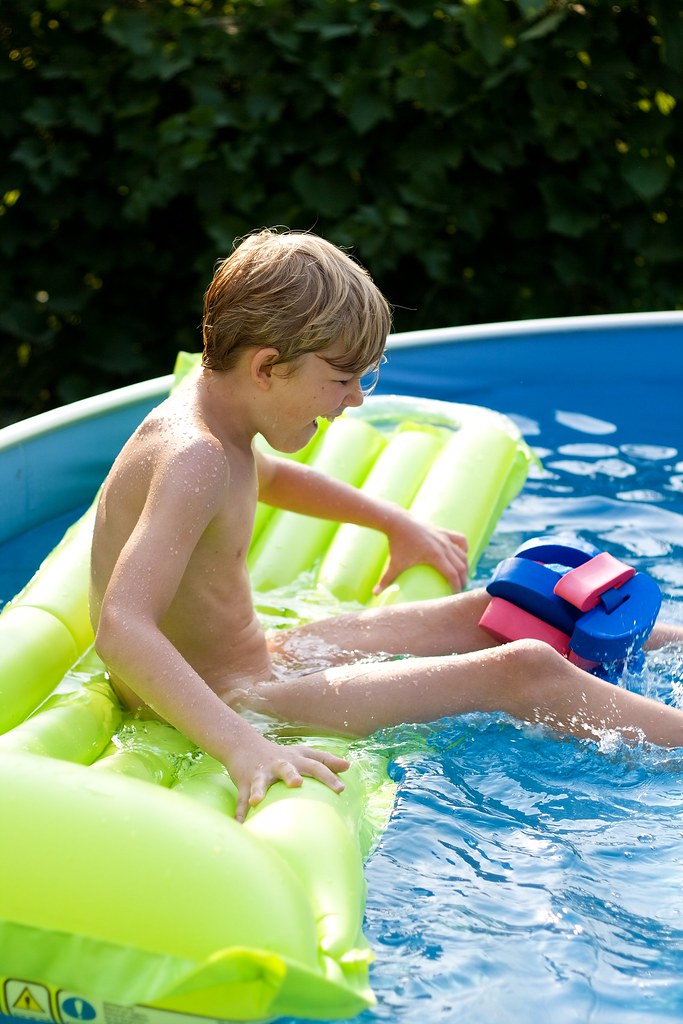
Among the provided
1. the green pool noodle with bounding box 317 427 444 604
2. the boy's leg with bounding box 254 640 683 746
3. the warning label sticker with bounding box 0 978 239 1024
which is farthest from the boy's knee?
the warning label sticker with bounding box 0 978 239 1024

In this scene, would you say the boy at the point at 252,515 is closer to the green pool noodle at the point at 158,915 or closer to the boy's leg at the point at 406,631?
the boy's leg at the point at 406,631

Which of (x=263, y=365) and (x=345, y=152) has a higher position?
(x=263, y=365)

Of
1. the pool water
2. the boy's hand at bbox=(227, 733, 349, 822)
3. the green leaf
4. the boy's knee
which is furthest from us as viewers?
the green leaf

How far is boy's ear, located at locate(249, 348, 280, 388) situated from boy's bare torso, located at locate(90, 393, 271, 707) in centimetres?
10

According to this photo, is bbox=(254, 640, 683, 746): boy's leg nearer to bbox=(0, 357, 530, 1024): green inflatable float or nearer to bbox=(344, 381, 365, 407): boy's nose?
bbox=(0, 357, 530, 1024): green inflatable float

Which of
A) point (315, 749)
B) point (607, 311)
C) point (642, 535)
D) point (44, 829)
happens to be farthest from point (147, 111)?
point (44, 829)

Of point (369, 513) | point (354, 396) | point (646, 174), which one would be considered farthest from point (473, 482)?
point (646, 174)

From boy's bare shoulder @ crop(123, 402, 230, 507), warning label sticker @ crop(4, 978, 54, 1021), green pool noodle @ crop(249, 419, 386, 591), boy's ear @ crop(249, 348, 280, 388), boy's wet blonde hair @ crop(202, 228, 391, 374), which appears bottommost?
green pool noodle @ crop(249, 419, 386, 591)

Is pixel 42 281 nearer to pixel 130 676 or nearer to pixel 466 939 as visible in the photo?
pixel 130 676

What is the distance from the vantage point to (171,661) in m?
1.67

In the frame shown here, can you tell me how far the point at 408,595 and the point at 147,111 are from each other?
2567 mm

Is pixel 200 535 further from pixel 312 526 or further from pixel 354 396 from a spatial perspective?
pixel 312 526

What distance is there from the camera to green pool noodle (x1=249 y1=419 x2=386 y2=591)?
2.51m

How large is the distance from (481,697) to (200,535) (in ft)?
1.58
